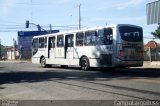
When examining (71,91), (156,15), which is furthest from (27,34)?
(71,91)

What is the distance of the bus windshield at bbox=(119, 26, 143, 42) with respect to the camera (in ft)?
75.8

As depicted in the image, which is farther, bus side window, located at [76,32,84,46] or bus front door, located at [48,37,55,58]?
bus front door, located at [48,37,55,58]

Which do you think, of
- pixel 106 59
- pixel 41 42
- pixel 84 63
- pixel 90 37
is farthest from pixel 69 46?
pixel 41 42

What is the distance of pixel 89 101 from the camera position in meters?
11.5

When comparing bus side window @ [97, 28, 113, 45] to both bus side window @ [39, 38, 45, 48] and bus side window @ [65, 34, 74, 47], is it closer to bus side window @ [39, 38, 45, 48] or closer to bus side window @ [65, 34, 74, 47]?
bus side window @ [65, 34, 74, 47]

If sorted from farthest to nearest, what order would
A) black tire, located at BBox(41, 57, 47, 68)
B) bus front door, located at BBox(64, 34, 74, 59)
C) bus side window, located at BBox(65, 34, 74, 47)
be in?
black tire, located at BBox(41, 57, 47, 68), bus side window, located at BBox(65, 34, 74, 47), bus front door, located at BBox(64, 34, 74, 59)

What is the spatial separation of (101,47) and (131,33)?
202 cm

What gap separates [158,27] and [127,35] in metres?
33.5

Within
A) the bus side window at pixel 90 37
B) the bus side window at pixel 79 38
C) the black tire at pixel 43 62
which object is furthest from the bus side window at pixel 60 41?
the bus side window at pixel 90 37

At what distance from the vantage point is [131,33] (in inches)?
928

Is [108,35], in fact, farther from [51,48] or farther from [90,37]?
[51,48]

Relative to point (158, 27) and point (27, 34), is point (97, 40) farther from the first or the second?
point (27, 34)

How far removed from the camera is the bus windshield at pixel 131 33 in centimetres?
2310

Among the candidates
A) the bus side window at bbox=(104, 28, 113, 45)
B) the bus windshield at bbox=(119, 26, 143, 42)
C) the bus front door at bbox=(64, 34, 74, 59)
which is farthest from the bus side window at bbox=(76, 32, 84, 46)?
the bus windshield at bbox=(119, 26, 143, 42)
